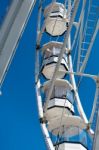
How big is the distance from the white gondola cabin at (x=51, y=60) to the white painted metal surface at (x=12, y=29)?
597 inches

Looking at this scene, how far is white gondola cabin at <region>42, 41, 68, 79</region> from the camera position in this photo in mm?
27188

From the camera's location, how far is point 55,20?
1172 inches

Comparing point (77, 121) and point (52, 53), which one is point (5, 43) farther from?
point (52, 53)

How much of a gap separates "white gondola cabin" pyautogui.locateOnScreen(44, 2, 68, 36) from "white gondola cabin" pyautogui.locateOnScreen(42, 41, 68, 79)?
1.53m

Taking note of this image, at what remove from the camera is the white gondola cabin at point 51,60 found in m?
27.2

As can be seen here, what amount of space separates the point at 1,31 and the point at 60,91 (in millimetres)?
15024

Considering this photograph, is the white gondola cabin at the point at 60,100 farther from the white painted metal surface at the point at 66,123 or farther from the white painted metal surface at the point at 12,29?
the white painted metal surface at the point at 12,29

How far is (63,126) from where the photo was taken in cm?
2222

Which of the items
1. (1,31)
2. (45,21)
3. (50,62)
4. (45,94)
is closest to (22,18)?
(1,31)

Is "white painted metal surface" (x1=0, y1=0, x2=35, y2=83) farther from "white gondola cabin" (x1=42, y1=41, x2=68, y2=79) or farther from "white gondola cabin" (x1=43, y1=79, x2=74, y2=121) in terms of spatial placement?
"white gondola cabin" (x1=42, y1=41, x2=68, y2=79)

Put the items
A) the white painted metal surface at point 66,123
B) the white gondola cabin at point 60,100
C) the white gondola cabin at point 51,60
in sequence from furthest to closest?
the white gondola cabin at point 51,60 → the white gondola cabin at point 60,100 → the white painted metal surface at point 66,123

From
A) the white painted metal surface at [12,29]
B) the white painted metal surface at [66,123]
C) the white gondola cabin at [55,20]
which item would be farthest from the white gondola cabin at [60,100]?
the white painted metal surface at [12,29]

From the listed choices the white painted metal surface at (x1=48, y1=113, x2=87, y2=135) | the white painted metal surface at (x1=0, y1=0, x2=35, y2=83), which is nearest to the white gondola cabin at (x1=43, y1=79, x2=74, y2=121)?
the white painted metal surface at (x1=48, y1=113, x2=87, y2=135)

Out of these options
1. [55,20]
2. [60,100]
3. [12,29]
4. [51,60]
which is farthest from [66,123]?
[12,29]
